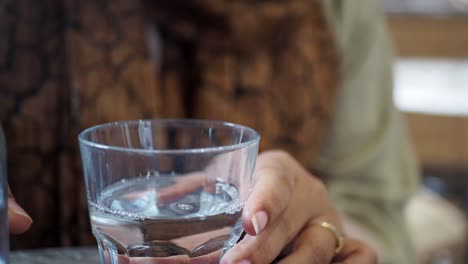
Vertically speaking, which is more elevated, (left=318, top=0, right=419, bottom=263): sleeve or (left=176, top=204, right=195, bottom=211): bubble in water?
(left=176, top=204, right=195, bottom=211): bubble in water

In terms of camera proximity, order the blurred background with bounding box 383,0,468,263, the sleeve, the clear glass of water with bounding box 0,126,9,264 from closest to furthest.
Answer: the clear glass of water with bounding box 0,126,9,264 < the sleeve < the blurred background with bounding box 383,0,468,263

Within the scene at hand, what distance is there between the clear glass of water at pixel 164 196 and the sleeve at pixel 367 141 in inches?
22.1

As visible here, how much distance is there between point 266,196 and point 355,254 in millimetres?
108

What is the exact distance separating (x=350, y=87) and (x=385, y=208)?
0.18 metres

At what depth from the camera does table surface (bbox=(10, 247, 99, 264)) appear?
1.13 feet

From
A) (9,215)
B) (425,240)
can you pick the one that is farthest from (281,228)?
(425,240)

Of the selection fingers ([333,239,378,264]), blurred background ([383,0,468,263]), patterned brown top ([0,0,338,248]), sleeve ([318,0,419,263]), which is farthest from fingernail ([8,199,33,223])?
blurred background ([383,0,468,263])

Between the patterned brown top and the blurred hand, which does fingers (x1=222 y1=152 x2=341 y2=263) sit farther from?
the patterned brown top

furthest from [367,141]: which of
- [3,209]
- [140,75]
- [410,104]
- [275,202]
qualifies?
[410,104]

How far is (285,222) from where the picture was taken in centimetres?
40

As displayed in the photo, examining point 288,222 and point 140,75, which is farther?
point 140,75

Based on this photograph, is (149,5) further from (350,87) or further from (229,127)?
(229,127)

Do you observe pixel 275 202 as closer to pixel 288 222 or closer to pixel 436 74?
pixel 288 222

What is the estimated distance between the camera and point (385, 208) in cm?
90
